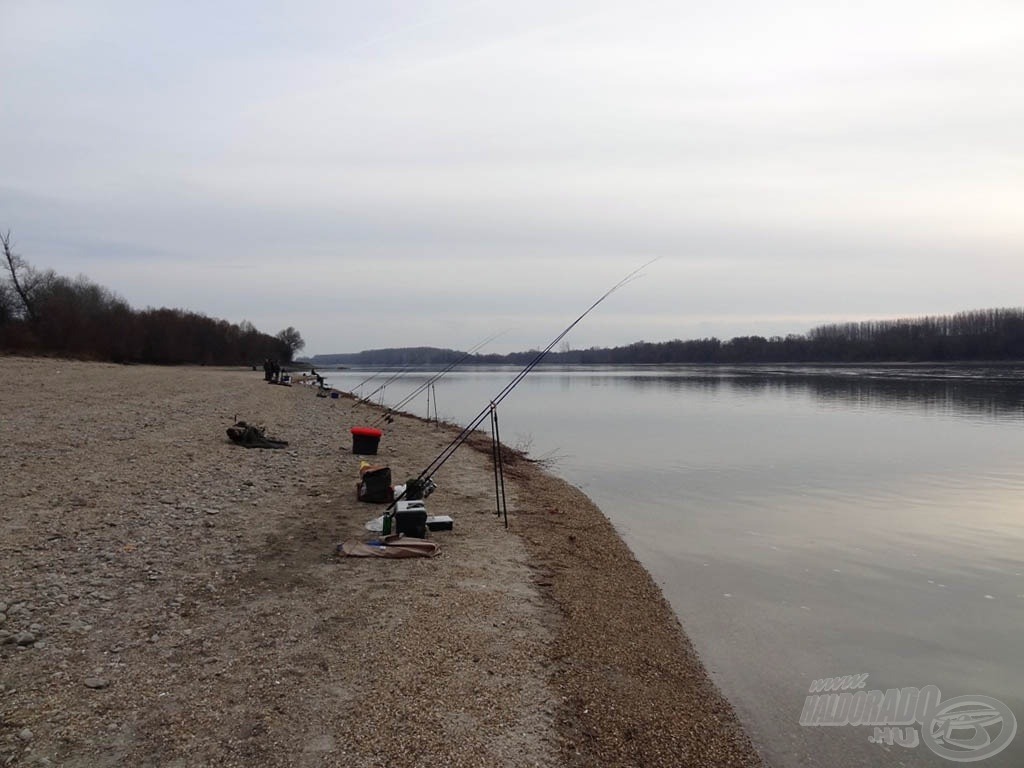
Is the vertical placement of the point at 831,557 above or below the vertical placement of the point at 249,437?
below

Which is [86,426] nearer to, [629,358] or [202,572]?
[202,572]

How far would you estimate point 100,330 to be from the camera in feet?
172

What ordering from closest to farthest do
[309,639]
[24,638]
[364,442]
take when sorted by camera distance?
[24,638]
[309,639]
[364,442]

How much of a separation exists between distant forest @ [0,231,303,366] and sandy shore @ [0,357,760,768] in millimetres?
35977

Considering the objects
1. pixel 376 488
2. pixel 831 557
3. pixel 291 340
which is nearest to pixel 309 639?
pixel 376 488

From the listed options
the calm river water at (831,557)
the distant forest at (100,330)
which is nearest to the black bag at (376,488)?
the calm river water at (831,557)

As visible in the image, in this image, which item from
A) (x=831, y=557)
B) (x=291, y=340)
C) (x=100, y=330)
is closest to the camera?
(x=831, y=557)

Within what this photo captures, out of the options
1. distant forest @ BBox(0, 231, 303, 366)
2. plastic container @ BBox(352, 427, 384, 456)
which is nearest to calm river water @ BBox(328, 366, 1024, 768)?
plastic container @ BBox(352, 427, 384, 456)

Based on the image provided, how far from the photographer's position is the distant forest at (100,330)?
43.4 metres

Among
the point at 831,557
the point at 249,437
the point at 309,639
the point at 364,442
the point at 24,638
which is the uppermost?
the point at 249,437

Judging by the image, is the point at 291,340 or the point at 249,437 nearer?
the point at 249,437

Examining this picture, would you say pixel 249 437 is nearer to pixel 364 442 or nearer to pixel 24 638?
pixel 364 442

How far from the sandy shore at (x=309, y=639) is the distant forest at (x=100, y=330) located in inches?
1416

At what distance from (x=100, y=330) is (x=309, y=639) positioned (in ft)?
182
